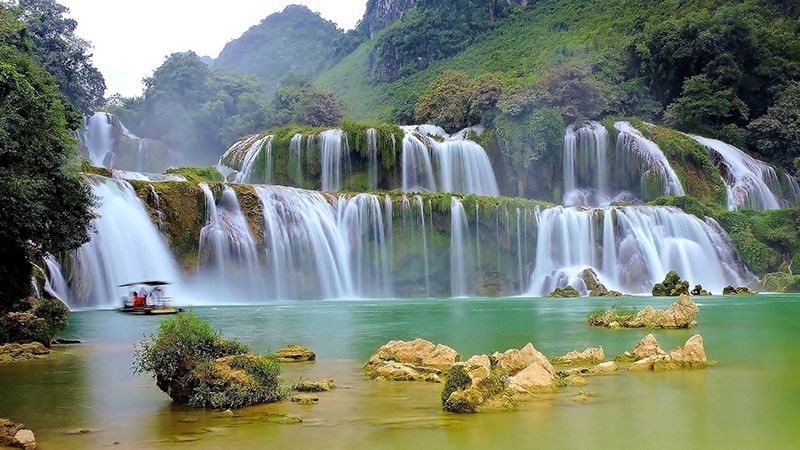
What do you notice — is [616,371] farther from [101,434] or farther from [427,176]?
[427,176]

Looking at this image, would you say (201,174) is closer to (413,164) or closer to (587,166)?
(413,164)

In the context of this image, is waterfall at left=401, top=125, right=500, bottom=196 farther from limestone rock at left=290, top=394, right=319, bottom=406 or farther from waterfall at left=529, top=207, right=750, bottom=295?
limestone rock at left=290, top=394, right=319, bottom=406

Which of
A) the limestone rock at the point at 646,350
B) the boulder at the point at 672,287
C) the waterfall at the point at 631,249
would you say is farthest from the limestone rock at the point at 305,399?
the waterfall at the point at 631,249

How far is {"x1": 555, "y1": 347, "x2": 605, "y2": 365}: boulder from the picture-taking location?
11.4m

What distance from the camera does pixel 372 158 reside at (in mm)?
45281

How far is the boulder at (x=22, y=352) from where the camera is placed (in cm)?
1284

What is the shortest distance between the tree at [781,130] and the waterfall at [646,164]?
10220mm

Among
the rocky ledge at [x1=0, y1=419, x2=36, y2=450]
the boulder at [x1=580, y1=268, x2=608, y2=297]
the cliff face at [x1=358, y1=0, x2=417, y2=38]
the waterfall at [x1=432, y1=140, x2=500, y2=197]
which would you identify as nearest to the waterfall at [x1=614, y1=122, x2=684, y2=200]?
the waterfall at [x1=432, y1=140, x2=500, y2=197]

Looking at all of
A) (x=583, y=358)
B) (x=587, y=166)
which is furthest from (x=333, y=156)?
(x=583, y=358)

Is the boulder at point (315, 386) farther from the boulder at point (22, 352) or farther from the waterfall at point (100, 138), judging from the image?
the waterfall at point (100, 138)

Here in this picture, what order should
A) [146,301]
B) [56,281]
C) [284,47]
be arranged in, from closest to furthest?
[146,301] → [56,281] → [284,47]

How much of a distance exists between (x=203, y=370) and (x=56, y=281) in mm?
19215

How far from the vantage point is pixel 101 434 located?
23.9ft

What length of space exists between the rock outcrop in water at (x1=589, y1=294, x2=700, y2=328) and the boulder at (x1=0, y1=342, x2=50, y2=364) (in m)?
11.9
